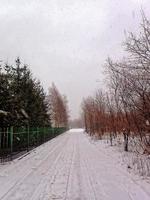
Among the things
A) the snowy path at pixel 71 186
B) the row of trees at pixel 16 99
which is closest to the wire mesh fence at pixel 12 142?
the row of trees at pixel 16 99

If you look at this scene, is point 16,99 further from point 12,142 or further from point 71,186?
point 71,186

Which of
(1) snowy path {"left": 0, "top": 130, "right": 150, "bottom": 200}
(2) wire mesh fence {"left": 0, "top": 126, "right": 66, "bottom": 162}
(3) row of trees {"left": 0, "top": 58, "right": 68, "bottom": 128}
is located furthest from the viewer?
(3) row of trees {"left": 0, "top": 58, "right": 68, "bottom": 128}

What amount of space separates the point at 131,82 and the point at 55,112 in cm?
6333

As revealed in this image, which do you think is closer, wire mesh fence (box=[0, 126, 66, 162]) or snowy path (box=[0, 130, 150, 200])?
snowy path (box=[0, 130, 150, 200])

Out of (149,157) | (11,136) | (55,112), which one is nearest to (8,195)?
(149,157)

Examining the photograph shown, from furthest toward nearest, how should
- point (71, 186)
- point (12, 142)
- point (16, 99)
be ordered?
point (16, 99) → point (12, 142) → point (71, 186)

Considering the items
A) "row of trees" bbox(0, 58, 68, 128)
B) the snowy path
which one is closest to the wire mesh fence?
"row of trees" bbox(0, 58, 68, 128)

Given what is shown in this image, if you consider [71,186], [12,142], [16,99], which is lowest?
[71,186]

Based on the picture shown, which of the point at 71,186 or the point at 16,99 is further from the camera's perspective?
the point at 16,99

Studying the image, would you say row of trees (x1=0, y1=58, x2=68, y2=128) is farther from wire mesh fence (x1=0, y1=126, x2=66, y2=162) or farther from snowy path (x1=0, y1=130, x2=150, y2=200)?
snowy path (x1=0, y1=130, x2=150, y2=200)

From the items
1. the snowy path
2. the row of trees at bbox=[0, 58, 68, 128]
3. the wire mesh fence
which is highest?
the row of trees at bbox=[0, 58, 68, 128]

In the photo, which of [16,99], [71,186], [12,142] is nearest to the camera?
[71,186]

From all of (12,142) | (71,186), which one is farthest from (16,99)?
(71,186)

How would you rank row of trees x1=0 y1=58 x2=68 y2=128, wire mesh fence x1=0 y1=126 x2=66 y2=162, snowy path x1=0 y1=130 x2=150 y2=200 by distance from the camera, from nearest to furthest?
snowy path x1=0 y1=130 x2=150 y2=200
wire mesh fence x1=0 y1=126 x2=66 y2=162
row of trees x1=0 y1=58 x2=68 y2=128
